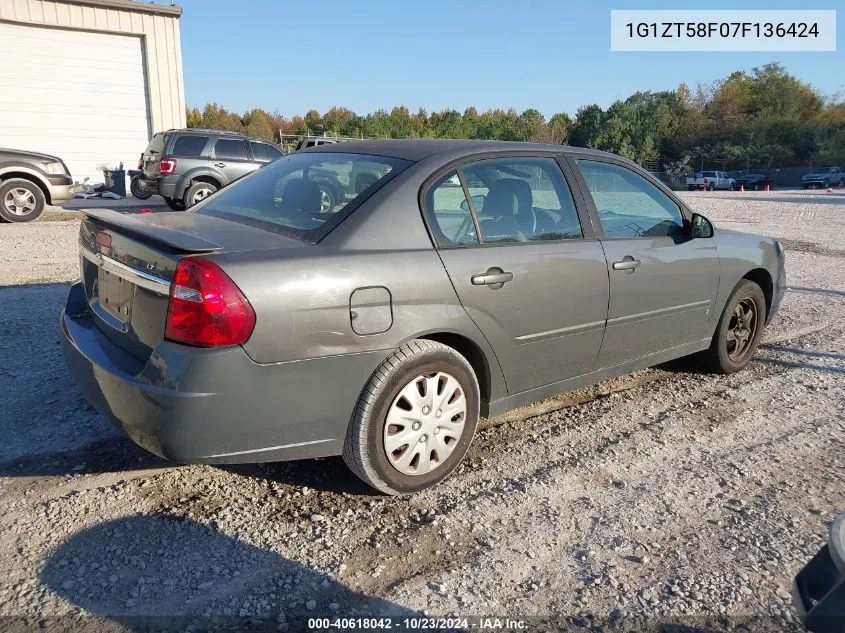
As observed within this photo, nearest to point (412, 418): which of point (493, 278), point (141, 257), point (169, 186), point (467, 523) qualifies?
point (467, 523)

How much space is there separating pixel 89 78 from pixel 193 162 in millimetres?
6291

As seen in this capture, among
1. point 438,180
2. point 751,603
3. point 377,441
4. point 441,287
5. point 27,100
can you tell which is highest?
point 27,100

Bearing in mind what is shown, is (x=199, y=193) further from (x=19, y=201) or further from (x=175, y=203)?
(x=19, y=201)

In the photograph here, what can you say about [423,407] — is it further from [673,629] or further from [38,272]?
[38,272]

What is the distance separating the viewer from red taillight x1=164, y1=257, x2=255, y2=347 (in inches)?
99.3

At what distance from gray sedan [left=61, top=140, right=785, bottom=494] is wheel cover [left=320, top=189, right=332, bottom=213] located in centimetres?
3

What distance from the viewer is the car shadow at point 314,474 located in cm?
318

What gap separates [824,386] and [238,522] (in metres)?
4.16

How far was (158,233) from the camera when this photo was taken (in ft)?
9.30

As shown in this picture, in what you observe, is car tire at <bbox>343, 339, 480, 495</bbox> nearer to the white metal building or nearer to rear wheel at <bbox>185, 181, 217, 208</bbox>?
rear wheel at <bbox>185, 181, 217, 208</bbox>

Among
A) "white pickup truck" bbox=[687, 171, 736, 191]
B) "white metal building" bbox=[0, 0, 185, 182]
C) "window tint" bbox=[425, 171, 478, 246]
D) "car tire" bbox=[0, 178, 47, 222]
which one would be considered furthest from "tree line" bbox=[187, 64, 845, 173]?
"window tint" bbox=[425, 171, 478, 246]

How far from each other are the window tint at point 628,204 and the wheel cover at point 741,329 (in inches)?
39.6

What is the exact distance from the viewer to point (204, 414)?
2549 millimetres

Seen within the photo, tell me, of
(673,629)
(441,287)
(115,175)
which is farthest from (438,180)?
(115,175)
